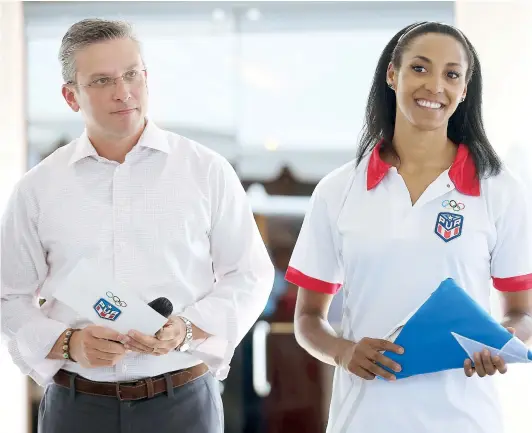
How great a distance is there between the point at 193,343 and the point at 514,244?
0.80 meters

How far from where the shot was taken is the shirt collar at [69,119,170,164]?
A: 2.12m

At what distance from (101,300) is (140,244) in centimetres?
29

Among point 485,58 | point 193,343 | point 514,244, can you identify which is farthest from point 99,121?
point 485,58

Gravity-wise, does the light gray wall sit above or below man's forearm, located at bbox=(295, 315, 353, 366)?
above

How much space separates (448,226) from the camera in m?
1.76

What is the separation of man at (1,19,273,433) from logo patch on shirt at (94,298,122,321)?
0.13 meters

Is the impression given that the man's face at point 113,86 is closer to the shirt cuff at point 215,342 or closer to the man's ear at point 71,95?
the man's ear at point 71,95

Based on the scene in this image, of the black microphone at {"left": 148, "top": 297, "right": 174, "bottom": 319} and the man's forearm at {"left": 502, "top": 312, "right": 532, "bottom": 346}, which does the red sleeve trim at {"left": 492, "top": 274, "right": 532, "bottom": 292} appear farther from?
the black microphone at {"left": 148, "top": 297, "right": 174, "bottom": 319}

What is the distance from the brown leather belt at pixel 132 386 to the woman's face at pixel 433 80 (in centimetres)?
84

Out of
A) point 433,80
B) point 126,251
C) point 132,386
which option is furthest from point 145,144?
point 433,80

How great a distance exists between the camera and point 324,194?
1905 millimetres

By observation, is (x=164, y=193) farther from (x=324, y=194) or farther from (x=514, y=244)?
(x=514, y=244)

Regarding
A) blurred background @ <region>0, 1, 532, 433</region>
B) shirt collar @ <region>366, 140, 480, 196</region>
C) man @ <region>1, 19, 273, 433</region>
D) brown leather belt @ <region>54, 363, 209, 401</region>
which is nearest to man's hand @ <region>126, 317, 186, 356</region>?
man @ <region>1, 19, 273, 433</region>

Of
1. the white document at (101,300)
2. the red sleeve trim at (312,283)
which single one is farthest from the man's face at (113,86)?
the red sleeve trim at (312,283)
